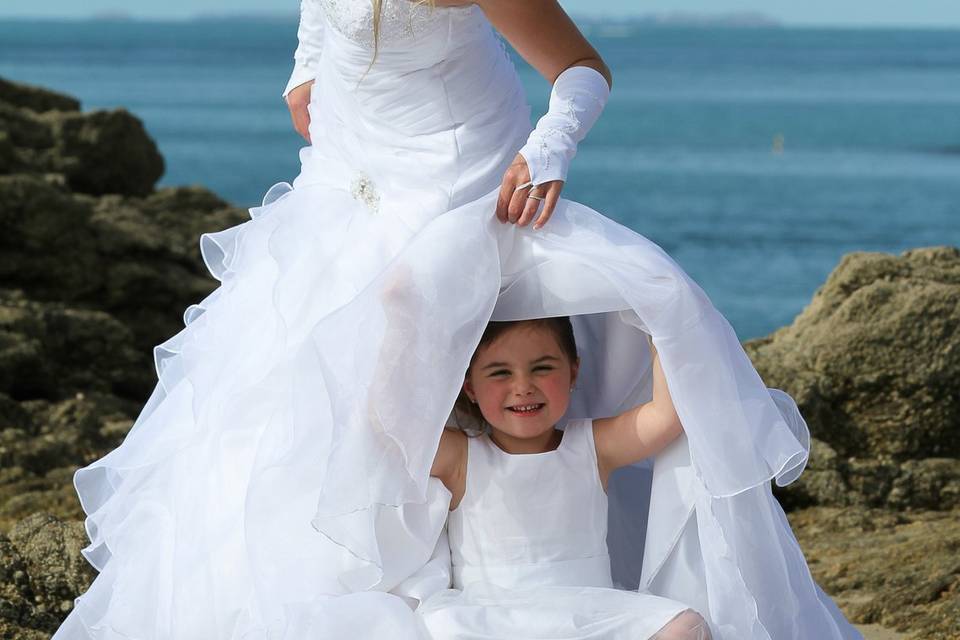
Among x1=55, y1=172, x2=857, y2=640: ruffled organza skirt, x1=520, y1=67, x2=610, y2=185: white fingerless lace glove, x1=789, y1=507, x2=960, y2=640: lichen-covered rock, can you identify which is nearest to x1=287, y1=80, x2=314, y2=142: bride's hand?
x1=55, y1=172, x2=857, y2=640: ruffled organza skirt

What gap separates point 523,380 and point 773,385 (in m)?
2.57

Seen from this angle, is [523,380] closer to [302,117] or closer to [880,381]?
[302,117]

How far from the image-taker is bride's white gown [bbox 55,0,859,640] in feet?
10.1

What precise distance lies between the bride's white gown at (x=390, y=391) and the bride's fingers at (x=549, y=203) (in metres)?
0.04

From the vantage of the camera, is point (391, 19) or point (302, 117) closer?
point (391, 19)

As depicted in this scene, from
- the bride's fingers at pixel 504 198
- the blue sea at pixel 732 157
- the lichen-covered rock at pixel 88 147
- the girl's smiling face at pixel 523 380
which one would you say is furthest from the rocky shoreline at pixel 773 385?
the blue sea at pixel 732 157

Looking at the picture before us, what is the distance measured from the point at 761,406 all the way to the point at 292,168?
31.5m

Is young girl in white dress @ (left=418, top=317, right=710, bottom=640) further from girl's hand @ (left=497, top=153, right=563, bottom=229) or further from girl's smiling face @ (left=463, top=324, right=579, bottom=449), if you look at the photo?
girl's hand @ (left=497, top=153, right=563, bottom=229)

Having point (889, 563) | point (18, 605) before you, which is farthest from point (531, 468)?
point (889, 563)

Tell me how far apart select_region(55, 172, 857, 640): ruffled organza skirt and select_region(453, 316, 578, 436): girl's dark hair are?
3.0 inches

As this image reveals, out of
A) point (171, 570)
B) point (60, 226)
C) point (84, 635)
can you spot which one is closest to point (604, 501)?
point (171, 570)

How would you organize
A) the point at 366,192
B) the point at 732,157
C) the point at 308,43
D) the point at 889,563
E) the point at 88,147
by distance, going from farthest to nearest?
1. the point at 732,157
2. the point at 88,147
3. the point at 889,563
4. the point at 308,43
5. the point at 366,192

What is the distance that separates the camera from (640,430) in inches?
129

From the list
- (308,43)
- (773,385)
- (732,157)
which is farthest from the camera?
(732,157)
